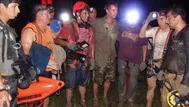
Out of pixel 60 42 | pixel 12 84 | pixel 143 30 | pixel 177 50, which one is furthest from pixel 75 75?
pixel 12 84

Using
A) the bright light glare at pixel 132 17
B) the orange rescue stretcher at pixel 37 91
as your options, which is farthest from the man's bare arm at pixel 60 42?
the bright light glare at pixel 132 17

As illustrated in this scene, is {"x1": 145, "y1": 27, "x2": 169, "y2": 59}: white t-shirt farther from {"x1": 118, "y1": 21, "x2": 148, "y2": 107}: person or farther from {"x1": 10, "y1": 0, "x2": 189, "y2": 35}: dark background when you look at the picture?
{"x1": 10, "y1": 0, "x2": 189, "y2": 35}: dark background

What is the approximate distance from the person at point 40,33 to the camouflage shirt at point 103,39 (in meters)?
1.60

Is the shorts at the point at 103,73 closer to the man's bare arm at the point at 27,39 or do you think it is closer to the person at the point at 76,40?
the person at the point at 76,40

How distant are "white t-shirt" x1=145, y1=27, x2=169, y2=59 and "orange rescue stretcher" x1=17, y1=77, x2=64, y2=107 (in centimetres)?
238

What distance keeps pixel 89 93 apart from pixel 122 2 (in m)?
16.5

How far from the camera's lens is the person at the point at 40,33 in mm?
5230

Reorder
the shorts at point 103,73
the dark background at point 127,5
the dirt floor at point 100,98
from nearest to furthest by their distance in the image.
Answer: the shorts at point 103,73
the dirt floor at point 100,98
the dark background at point 127,5

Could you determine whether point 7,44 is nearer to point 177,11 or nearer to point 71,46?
point 71,46

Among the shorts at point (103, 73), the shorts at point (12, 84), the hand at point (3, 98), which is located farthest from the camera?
the shorts at point (103, 73)

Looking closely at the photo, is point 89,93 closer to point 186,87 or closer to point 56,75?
point 56,75

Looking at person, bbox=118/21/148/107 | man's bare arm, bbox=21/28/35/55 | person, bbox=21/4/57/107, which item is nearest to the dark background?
person, bbox=118/21/148/107

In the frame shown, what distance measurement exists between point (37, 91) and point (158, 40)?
2.89 metres

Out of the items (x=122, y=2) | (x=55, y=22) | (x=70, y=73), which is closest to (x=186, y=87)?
(x=70, y=73)
